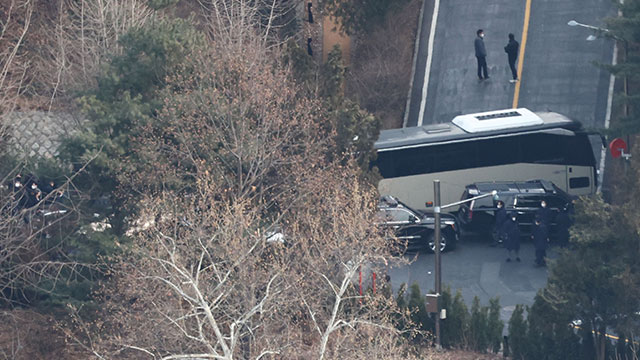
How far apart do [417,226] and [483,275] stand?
2.38 m

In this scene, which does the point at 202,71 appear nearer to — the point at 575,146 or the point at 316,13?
the point at 575,146

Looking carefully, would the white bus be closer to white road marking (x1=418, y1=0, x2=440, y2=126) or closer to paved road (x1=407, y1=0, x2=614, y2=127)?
paved road (x1=407, y1=0, x2=614, y2=127)

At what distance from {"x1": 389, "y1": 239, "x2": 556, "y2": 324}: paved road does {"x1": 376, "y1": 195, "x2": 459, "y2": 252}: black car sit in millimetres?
381

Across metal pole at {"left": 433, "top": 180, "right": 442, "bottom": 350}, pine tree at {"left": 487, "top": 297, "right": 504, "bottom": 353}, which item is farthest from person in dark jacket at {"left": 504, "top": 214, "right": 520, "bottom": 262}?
metal pole at {"left": 433, "top": 180, "right": 442, "bottom": 350}

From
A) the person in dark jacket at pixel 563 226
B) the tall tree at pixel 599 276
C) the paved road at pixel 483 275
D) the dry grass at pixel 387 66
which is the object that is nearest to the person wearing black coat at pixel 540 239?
the paved road at pixel 483 275

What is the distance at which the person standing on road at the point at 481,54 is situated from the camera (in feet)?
115

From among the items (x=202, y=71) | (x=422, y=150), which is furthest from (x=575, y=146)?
(x=202, y=71)

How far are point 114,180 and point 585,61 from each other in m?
18.7

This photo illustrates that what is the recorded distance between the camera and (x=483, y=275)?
2795 centimetres

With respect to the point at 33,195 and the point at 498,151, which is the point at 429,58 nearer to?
the point at 498,151

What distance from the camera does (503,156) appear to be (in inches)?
1227

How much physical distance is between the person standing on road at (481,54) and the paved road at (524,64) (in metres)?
0.37

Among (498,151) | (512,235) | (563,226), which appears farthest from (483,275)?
(498,151)

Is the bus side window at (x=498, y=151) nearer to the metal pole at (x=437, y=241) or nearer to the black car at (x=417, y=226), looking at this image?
the black car at (x=417, y=226)
